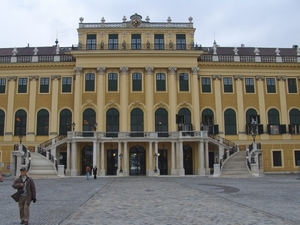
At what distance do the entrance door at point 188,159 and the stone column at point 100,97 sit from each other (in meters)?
10.5

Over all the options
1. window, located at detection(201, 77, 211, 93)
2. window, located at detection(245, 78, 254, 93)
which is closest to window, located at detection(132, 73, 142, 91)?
window, located at detection(201, 77, 211, 93)

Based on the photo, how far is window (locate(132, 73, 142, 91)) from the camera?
46219 millimetres

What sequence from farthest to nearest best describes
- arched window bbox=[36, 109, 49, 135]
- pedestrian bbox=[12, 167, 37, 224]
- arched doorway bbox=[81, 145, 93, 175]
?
arched window bbox=[36, 109, 49, 135], arched doorway bbox=[81, 145, 93, 175], pedestrian bbox=[12, 167, 37, 224]

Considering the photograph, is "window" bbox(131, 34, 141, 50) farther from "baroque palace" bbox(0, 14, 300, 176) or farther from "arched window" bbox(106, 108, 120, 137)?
"arched window" bbox(106, 108, 120, 137)

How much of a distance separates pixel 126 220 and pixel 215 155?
3478 centimetres

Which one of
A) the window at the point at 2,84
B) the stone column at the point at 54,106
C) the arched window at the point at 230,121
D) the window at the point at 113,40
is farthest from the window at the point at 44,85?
the arched window at the point at 230,121

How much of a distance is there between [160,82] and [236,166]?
14.4 meters

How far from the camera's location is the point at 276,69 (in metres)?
48.0

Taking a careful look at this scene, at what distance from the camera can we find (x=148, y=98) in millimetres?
45500

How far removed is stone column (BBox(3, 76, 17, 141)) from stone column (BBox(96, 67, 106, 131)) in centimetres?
1115

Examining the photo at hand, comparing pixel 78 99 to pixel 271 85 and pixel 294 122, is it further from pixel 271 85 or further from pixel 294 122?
pixel 294 122

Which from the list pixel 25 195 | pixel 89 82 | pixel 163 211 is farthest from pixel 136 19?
pixel 25 195

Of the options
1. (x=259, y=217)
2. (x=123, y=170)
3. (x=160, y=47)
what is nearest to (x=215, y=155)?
(x=123, y=170)

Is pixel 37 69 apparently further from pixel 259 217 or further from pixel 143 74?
pixel 259 217
